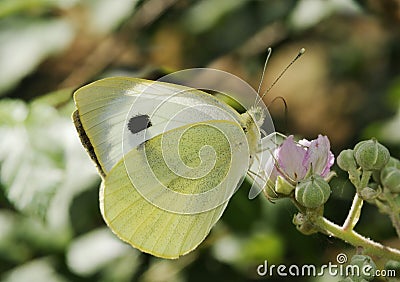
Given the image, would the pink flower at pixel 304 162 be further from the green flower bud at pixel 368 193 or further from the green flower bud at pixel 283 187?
the green flower bud at pixel 368 193

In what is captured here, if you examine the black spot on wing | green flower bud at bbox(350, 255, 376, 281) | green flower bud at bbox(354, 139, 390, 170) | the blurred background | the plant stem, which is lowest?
the blurred background

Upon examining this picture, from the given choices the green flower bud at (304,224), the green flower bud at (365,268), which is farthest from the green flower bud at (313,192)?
the green flower bud at (365,268)

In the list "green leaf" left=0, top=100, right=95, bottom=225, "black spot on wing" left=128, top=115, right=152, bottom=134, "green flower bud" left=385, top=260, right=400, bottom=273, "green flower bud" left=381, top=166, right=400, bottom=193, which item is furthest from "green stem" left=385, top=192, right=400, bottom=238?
"green leaf" left=0, top=100, right=95, bottom=225

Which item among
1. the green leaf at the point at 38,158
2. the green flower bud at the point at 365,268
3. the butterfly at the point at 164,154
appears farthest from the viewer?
the green leaf at the point at 38,158

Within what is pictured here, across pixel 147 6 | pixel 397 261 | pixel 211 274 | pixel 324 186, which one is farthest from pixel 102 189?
pixel 147 6

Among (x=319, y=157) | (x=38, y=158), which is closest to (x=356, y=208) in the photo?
(x=319, y=157)

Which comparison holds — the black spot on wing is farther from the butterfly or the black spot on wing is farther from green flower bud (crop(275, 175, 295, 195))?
green flower bud (crop(275, 175, 295, 195))
